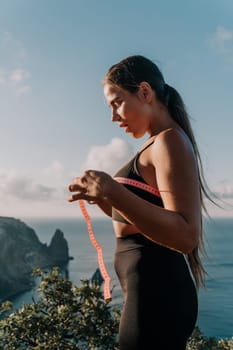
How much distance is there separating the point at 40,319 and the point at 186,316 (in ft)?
24.8

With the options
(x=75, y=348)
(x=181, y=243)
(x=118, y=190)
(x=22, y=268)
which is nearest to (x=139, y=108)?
(x=118, y=190)

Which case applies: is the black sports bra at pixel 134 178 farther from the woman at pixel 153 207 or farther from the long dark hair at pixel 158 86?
the long dark hair at pixel 158 86

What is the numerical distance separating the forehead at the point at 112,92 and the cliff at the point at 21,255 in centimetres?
7868

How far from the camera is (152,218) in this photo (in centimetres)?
158

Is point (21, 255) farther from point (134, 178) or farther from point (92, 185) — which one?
point (92, 185)

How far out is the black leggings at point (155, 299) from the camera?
1758 mm

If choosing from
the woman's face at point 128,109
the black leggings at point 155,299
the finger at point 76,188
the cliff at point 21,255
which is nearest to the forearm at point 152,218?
the finger at point 76,188

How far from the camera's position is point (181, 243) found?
163 cm

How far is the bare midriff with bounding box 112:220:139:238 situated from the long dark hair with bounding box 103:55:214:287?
0.36m

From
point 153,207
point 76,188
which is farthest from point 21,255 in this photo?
point 153,207

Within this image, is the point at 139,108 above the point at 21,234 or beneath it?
beneath

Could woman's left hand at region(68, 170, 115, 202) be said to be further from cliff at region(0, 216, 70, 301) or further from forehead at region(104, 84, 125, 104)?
cliff at region(0, 216, 70, 301)

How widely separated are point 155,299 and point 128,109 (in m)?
0.78

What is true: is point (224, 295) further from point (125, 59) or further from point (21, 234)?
point (125, 59)
